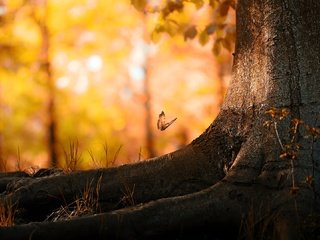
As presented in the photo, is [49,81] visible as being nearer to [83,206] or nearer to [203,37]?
[203,37]

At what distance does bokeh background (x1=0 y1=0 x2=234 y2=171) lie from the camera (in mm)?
15945

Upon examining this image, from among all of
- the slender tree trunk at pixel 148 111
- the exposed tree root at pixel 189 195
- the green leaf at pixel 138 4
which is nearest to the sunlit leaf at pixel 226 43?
the green leaf at pixel 138 4

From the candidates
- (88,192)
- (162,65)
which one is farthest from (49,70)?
(88,192)

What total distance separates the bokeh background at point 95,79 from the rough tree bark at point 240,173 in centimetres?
953

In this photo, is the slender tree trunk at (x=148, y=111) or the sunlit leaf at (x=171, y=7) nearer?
the sunlit leaf at (x=171, y=7)

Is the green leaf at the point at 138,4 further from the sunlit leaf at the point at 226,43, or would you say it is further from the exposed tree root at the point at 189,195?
the exposed tree root at the point at 189,195

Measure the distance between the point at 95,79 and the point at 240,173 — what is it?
16.9m

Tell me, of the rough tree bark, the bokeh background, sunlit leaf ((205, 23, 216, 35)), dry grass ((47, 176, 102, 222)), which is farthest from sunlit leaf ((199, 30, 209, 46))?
the bokeh background

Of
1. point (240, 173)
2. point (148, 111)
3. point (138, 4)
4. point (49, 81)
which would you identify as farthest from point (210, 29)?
point (148, 111)

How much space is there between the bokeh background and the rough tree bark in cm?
953

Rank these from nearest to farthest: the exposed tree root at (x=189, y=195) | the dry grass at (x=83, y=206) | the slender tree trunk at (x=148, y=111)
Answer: the exposed tree root at (x=189, y=195), the dry grass at (x=83, y=206), the slender tree trunk at (x=148, y=111)

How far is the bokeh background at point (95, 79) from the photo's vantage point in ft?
52.3

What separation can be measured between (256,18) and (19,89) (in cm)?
1376

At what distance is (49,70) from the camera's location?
52.1ft
